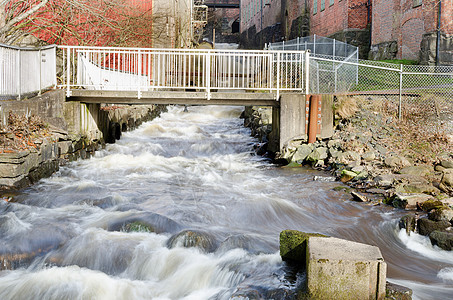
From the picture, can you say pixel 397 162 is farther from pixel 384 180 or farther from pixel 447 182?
pixel 447 182

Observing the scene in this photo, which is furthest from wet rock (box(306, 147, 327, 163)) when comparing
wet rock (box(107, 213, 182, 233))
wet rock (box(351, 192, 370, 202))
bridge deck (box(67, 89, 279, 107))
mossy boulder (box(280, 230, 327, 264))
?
mossy boulder (box(280, 230, 327, 264))

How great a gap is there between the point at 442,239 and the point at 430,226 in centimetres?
53

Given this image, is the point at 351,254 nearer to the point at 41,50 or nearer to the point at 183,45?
the point at 41,50

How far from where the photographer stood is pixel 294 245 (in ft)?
20.4

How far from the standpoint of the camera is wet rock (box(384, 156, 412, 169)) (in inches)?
504

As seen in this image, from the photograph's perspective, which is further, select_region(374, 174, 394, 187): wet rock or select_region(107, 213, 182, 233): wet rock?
select_region(374, 174, 394, 187): wet rock

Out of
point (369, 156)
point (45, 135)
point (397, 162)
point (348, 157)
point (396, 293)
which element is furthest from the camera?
point (348, 157)

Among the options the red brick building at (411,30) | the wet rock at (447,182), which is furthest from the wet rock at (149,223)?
the red brick building at (411,30)

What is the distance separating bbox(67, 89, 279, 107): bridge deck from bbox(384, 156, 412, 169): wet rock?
165 inches

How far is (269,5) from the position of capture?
167ft

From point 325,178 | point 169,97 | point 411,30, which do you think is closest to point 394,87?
point 411,30

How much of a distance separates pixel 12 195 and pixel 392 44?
2049 centimetres

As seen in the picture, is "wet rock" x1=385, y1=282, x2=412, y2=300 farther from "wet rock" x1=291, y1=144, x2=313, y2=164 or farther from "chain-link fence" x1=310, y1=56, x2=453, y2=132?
"chain-link fence" x1=310, y1=56, x2=453, y2=132

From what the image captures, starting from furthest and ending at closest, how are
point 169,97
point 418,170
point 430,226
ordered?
1. point 169,97
2. point 418,170
3. point 430,226
